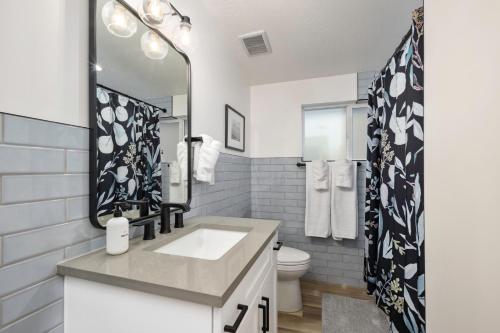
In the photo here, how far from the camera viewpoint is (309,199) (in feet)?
7.46

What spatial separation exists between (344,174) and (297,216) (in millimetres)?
701

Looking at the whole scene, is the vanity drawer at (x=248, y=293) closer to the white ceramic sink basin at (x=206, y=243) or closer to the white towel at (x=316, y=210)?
the white ceramic sink basin at (x=206, y=243)

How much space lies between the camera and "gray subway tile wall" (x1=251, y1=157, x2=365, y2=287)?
220 cm

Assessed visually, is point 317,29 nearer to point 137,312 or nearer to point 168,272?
point 168,272

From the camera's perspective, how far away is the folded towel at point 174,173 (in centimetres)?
119

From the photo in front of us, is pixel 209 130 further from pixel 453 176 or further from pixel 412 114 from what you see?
pixel 453 176

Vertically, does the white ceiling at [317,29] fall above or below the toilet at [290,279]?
above

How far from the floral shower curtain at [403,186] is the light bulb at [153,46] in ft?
4.03

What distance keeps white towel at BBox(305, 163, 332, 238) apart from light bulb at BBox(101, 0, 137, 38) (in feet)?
6.20

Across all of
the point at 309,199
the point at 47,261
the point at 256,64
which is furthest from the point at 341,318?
the point at 256,64

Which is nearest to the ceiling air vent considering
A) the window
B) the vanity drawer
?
the window

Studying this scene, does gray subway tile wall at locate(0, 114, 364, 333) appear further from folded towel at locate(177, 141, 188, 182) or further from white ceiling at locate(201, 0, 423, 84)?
white ceiling at locate(201, 0, 423, 84)

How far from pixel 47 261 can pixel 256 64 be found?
208 centimetres

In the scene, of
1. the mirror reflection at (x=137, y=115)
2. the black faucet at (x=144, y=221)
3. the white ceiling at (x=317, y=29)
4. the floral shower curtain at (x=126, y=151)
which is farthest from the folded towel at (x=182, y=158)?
the white ceiling at (x=317, y=29)
